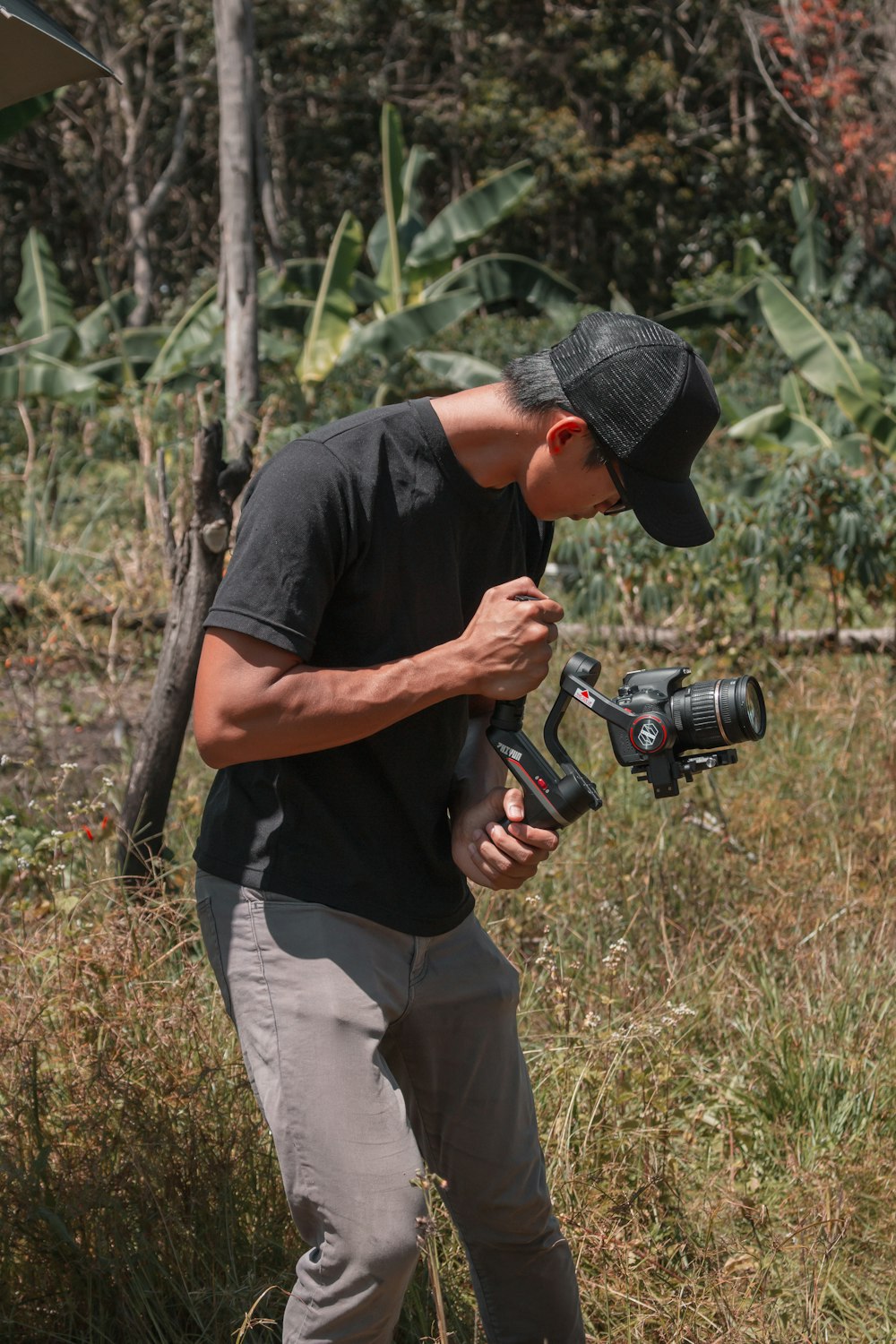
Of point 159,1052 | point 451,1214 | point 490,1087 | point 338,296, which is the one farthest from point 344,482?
point 338,296

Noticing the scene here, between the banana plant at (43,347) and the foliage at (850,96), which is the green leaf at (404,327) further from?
the foliage at (850,96)

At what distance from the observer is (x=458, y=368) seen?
11.9m

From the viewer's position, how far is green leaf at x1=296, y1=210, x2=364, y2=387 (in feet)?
36.2

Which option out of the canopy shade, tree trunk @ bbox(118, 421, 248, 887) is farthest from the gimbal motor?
tree trunk @ bbox(118, 421, 248, 887)

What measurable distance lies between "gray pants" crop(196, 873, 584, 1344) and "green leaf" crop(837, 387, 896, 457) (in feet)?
26.0

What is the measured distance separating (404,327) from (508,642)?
9.76 meters

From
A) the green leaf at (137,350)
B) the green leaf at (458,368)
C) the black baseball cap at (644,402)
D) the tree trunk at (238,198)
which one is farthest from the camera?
the green leaf at (137,350)

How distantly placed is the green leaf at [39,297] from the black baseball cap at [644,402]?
40.1 ft

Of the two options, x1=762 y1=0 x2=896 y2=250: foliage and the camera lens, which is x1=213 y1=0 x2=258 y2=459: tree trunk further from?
x1=762 y1=0 x2=896 y2=250: foliage

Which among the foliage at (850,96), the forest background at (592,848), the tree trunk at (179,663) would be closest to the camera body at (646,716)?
the forest background at (592,848)

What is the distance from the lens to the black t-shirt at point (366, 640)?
1.95 metres

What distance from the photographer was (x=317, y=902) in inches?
79.7

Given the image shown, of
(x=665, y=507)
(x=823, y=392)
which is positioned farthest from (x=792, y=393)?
(x=665, y=507)

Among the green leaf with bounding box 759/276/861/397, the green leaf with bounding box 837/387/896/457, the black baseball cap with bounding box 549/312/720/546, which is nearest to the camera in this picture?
the black baseball cap with bounding box 549/312/720/546
